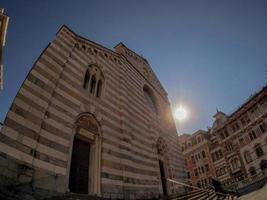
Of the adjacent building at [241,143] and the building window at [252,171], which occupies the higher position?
the adjacent building at [241,143]

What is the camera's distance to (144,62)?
18.8m

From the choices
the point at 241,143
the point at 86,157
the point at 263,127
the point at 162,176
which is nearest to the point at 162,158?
the point at 162,176

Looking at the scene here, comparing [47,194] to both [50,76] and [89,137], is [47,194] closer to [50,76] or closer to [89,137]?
[89,137]

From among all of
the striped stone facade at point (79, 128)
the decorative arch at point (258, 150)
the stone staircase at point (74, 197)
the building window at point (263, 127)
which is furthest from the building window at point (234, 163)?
the stone staircase at point (74, 197)

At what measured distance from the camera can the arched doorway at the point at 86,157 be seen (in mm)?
6469

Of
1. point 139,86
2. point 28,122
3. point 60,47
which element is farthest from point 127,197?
point 139,86

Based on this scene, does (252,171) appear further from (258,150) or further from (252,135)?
(252,135)

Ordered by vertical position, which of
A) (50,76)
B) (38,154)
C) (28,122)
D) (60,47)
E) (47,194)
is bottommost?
(47,194)

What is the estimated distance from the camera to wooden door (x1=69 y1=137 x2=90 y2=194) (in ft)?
20.8

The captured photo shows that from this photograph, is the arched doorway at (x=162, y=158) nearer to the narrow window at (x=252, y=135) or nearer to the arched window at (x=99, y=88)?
the arched window at (x=99, y=88)

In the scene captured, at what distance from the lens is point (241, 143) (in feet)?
101

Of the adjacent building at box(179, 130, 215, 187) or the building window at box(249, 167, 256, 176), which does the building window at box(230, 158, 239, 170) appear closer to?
the building window at box(249, 167, 256, 176)

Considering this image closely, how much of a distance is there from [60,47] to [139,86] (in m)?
6.80

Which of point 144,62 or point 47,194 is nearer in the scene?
point 47,194
